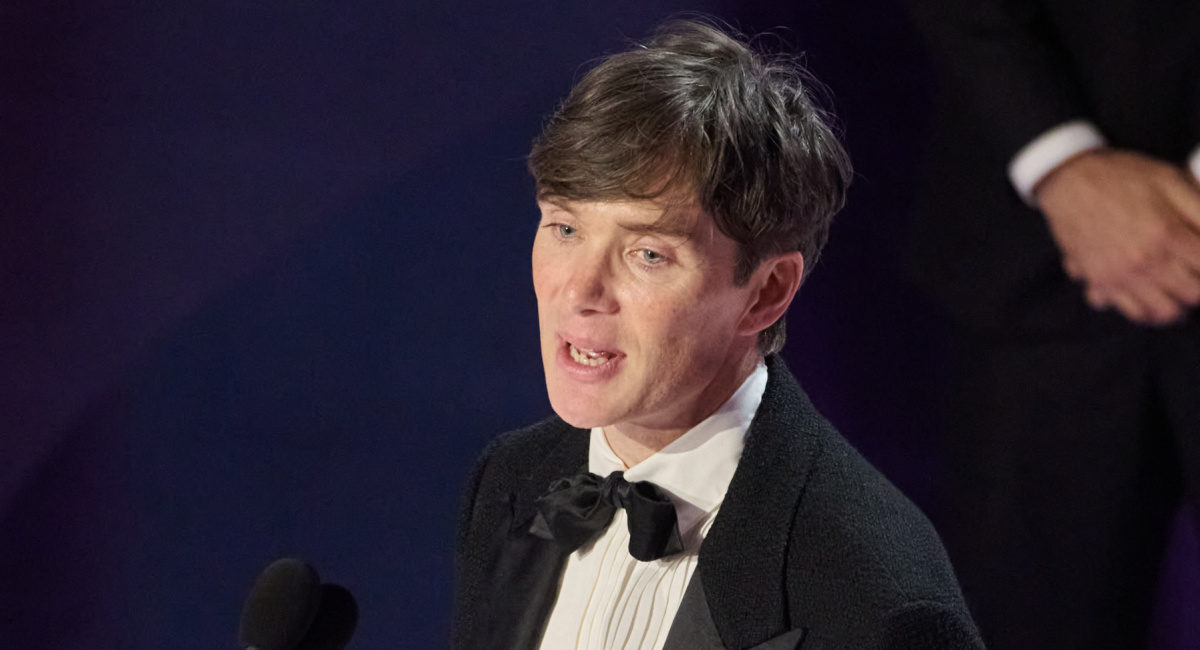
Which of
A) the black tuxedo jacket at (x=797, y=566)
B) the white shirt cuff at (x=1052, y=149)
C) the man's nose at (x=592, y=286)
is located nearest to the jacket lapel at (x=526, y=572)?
the black tuxedo jacket at (x=797, y=566)

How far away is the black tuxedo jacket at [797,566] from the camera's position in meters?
1.11

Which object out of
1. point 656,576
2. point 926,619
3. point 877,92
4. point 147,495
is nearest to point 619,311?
point 656,576

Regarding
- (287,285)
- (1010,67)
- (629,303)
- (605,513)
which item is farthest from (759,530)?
(287,285)

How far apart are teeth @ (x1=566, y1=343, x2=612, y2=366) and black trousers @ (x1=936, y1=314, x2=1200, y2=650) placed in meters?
0.47

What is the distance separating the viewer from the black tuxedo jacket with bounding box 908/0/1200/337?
1095 millimetres

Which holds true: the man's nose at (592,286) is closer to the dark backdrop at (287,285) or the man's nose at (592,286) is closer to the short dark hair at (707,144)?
the short dark hair at (707,144)

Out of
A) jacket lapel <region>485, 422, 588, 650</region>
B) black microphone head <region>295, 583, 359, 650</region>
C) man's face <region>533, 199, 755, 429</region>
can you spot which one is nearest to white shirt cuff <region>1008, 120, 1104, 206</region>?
man's face <region>533, 199, 755, 429</region>

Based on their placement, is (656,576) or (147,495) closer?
(656,576)

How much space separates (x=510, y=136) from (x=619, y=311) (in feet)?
1.72

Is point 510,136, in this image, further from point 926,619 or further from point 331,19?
point 926,619

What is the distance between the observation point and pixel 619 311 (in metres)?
1.12

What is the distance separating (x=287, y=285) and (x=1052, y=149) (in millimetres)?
953

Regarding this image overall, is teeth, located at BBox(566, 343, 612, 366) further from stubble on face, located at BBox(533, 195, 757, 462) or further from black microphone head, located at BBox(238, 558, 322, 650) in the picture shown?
black microphone head, located at BBox(238, 558, 322, 650)

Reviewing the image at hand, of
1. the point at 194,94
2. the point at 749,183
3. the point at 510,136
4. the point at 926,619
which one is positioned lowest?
the point at 926,619
